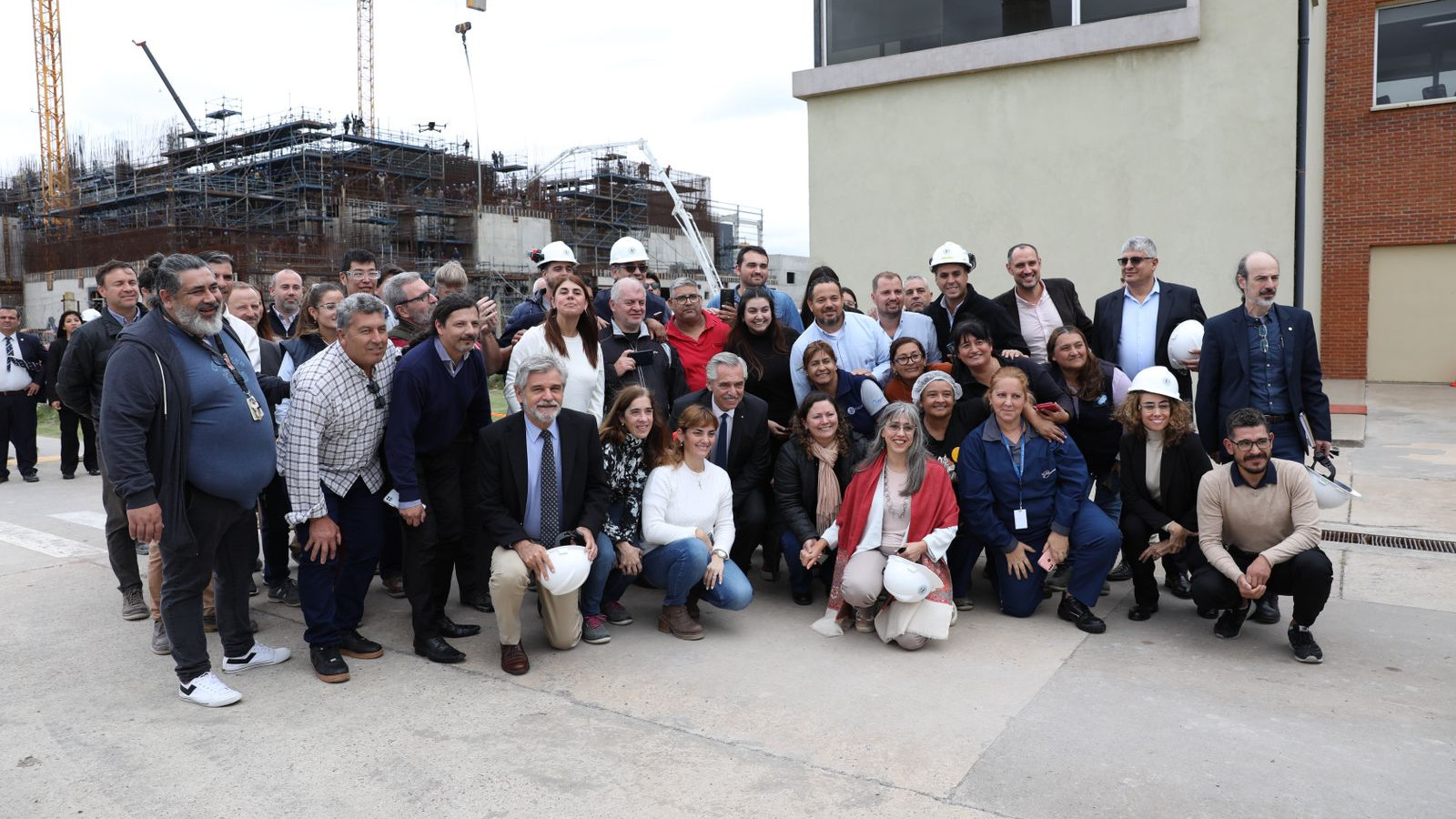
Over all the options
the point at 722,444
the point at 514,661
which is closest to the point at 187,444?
the point at 514,661

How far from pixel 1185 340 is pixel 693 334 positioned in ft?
9.87

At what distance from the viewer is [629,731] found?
389cm

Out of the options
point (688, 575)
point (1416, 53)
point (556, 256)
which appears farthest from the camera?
point (1416, 53)

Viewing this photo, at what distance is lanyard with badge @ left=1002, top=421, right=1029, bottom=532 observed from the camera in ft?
17.4

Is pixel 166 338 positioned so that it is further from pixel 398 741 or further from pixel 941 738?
pixel 941 738

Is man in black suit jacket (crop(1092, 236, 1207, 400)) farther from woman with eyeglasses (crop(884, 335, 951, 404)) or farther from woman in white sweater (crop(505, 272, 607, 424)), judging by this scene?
woman in white sweater (crop(505, 272, 607, 424))

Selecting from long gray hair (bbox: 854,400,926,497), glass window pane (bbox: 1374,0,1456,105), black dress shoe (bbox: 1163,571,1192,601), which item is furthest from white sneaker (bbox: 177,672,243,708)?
glass window pane (bbox: 1374,0,1456,105)

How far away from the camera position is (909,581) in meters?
4.77

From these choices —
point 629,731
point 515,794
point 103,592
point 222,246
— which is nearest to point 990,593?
point 629,731

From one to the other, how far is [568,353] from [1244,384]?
381cm

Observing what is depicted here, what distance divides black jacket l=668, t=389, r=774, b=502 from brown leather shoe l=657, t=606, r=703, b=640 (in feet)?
2.79

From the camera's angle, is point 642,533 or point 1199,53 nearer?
point 642,533

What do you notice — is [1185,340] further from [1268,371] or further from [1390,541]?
[1390,541]

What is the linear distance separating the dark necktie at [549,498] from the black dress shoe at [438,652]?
0.67 m
